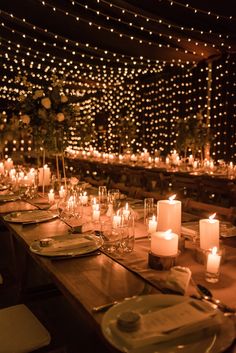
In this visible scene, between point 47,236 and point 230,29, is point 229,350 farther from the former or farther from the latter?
point 230,29

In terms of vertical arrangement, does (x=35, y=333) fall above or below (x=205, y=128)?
below

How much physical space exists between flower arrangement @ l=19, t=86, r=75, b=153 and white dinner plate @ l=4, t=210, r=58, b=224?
1061 millimetres

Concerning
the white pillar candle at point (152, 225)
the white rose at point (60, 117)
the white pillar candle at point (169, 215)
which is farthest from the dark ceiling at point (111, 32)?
the white pillar candle at point (169, 215)

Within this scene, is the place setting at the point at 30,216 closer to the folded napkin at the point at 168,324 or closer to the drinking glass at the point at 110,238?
the drinking glass at the point at 110,238

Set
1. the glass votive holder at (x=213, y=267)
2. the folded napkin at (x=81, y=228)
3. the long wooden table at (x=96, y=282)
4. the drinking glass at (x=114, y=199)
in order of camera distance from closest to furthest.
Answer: the long wooden table at (x=96, y=282)
the glass votive holder at (x=213, y=267)
the folded napkin at (x=81, y=228)
the drinking glass at (x=114, y=199)

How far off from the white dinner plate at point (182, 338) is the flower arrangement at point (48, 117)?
263 cm

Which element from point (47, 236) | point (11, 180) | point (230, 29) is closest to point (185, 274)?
point (47, 236)

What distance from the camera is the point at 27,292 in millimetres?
2643

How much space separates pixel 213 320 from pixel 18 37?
6.71 m

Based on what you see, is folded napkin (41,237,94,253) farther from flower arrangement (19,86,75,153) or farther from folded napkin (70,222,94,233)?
flower arrangement (19,86,75,153)

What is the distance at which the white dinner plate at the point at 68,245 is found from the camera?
1.94 metres

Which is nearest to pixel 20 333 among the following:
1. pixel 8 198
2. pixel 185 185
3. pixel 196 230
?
pixel 196 230

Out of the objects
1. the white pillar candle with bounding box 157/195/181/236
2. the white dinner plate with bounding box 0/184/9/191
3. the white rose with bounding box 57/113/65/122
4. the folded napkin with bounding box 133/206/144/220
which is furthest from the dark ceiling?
the white pillar candle with bounding box 157/195/181/236

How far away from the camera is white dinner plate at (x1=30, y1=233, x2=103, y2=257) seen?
1.94 m
